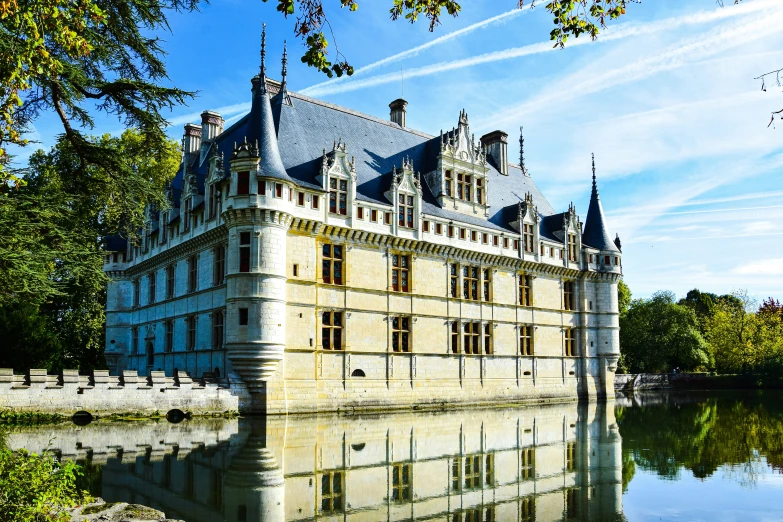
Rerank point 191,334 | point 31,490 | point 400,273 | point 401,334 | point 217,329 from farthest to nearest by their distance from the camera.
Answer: point 400,273 < point 401,334 < point 191,334 < point 217,329 < point 31,490

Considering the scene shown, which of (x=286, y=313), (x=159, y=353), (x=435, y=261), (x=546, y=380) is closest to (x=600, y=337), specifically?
(x=546, y=380)

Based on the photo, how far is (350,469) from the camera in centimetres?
1295

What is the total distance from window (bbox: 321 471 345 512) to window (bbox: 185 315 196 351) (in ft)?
56.6

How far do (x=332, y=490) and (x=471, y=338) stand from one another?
21622mm

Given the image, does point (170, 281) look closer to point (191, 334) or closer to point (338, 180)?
point (191, 334)

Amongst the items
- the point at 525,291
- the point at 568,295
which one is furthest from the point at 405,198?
the point at 568,295

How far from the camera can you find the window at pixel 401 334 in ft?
94.7

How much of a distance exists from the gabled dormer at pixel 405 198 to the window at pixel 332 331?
4616 mm

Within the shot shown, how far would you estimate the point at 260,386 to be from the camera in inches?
944

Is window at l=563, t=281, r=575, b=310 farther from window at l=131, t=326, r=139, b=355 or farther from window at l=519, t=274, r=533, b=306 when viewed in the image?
window at l=131, t=326, r=139, b=355

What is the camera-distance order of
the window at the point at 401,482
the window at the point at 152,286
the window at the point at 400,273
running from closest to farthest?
1. the window at the point at 401,482
2. the window at the point at 400,273
3. the window at the point at 152,286

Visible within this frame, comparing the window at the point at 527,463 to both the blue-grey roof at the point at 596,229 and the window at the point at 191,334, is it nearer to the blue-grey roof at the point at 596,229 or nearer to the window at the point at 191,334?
the window at the point at 191,334

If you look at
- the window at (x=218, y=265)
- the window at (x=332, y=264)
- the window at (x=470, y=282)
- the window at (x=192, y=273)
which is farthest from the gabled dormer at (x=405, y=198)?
the window at (x=192, y=273)

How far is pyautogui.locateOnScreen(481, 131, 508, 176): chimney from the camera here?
131ft
